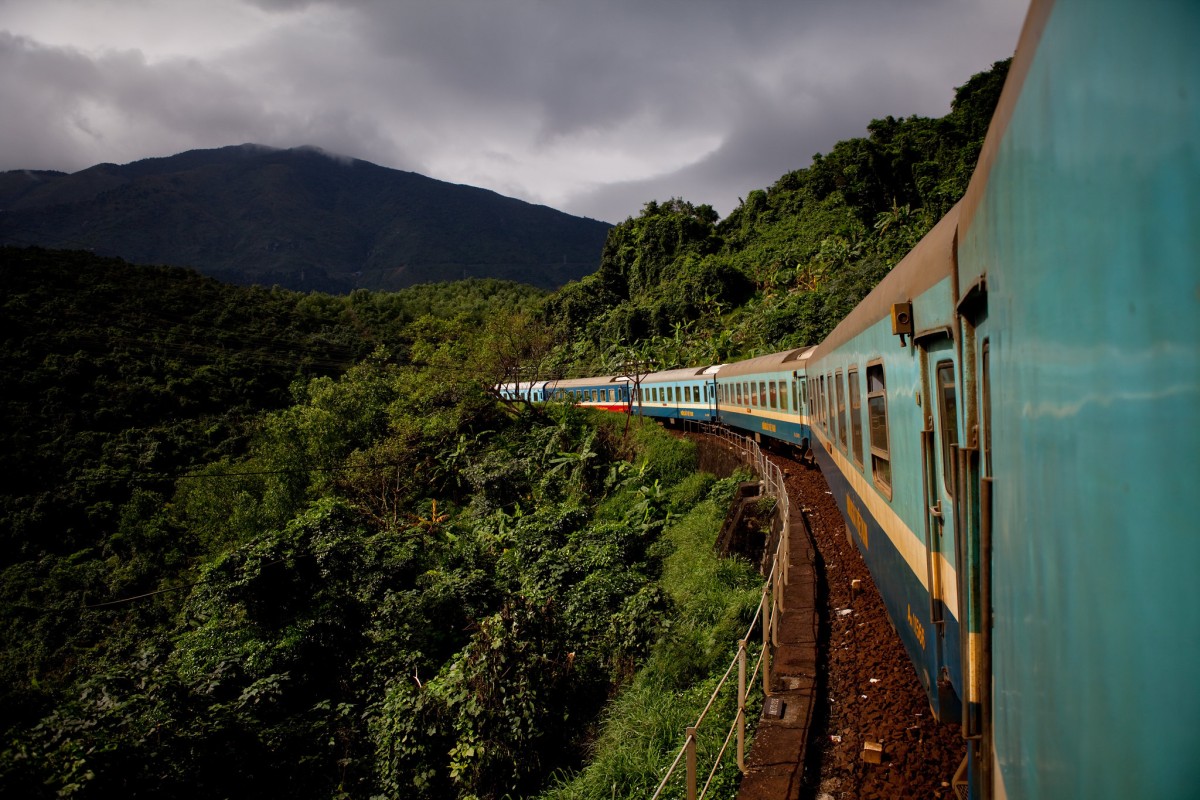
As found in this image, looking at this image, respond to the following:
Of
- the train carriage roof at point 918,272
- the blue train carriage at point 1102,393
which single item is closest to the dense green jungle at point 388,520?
the train carriage roof at point 918,272

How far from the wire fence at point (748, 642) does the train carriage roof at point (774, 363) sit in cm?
207

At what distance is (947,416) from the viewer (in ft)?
11.1

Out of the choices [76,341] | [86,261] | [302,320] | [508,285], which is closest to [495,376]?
[76,341]

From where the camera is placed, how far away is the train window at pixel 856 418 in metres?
6.49

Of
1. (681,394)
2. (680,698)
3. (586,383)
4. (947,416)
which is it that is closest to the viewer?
(947,416)

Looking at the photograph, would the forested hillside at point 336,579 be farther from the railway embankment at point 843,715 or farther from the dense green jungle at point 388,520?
the railway embankment at point 843,715

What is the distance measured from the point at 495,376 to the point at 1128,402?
2806cm

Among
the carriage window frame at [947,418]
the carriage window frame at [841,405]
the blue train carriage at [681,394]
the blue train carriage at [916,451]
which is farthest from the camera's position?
the blue train carriage at [681,394]

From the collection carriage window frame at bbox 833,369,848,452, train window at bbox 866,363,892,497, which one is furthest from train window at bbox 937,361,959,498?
carriage window frame at bbox 833,369,848,452

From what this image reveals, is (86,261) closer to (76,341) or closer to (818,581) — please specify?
(76,341)

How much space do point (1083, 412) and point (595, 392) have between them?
32614 mm

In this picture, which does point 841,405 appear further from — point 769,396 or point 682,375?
point 682,375

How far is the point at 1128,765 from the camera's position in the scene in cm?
115

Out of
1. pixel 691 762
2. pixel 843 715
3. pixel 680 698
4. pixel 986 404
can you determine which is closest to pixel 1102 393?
pixel 986 404
